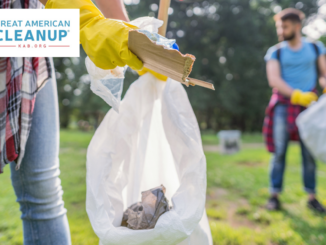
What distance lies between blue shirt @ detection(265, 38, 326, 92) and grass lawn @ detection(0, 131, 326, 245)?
964 millimetres

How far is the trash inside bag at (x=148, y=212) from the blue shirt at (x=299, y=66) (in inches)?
66.7

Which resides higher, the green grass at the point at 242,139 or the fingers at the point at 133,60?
the fingers at the point at 133,60

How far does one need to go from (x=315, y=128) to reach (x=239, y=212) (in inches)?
31.6

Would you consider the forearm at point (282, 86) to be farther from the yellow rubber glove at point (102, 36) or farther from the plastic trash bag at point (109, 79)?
the yellow rubber glove at point (102, 36)

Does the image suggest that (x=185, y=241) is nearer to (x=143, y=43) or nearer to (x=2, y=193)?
(x=143, y=43)

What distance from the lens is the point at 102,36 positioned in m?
0.57

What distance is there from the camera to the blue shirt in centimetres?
209

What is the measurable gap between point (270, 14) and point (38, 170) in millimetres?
14899

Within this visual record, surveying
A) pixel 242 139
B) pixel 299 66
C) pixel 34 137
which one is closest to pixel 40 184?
pixel 34 137

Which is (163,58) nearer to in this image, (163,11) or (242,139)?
(163,11)

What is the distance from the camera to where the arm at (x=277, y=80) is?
79.1 inches

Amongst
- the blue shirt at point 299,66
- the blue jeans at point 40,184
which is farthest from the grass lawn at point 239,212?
the blue shirt at point 299,66

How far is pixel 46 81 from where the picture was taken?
87 centimetres

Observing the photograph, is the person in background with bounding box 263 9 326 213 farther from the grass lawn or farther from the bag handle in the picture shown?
the bag handle
